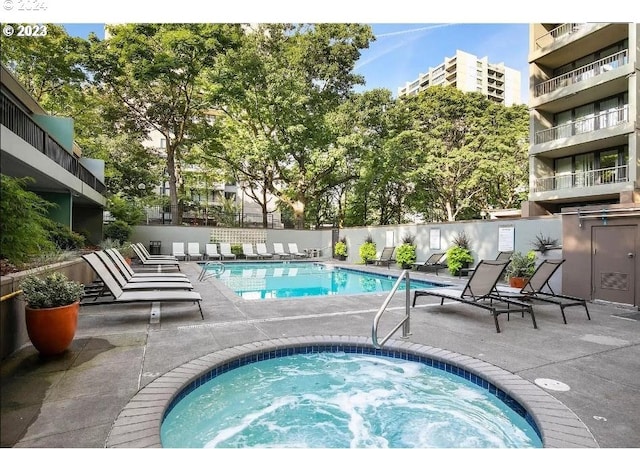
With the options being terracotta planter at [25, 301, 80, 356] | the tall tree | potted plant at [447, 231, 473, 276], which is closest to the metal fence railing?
the tall tree

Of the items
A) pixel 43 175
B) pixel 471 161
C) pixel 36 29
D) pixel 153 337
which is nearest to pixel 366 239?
pixel 471 161

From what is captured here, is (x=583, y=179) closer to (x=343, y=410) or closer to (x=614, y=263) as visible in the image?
(x=614, y=263)

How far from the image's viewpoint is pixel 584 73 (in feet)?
53.3

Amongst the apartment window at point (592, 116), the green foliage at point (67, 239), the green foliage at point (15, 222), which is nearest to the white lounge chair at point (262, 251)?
the green foliage at point (67, 239)

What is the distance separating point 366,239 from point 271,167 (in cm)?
723

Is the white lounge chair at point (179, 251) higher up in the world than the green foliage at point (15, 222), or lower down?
lower down

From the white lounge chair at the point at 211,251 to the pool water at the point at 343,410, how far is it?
14240mm

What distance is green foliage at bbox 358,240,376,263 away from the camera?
51.8 ft

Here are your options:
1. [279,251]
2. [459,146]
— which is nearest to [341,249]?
[279,251]

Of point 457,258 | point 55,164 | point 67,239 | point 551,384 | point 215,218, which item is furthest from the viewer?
point 215,218

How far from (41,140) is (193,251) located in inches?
366

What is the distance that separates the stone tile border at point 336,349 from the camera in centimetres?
219

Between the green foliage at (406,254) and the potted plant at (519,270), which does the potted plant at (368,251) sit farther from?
the potted plant at (519,270)

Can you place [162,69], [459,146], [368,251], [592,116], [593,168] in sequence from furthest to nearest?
1. [459,146]
2. [162,69]
3. [593,168]
4. [592,116]
5. [368,251]
